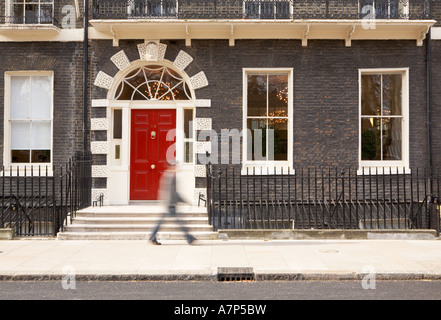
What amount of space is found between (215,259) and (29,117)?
287 inches

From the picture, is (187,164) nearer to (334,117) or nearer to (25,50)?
(334,117)

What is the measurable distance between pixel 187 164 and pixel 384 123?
5207mm

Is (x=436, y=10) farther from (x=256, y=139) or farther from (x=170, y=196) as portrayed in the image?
(x=170, y=196)

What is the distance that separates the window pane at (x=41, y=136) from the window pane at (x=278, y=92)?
5.76m

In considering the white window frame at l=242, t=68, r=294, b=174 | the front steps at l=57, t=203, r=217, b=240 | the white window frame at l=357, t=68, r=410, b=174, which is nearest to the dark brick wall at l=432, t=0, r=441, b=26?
the white window frame at l=357, t=68, r=410, b=174

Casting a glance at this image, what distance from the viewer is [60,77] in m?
13.0

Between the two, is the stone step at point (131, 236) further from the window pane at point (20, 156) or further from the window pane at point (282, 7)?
the window pane at point (282, 7)

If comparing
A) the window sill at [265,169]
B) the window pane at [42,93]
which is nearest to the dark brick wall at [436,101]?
the window sill at [265,169]

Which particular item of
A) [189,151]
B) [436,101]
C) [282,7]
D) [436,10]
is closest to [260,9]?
[282,7]

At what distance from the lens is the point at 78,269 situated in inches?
305

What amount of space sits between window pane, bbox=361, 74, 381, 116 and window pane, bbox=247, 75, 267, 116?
8.28 ft

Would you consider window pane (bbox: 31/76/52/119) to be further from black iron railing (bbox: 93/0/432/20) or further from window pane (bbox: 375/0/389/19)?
window pane (bbox: 375/0/389/19)

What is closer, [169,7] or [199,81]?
[199,81]

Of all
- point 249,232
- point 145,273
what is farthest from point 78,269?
point 249,232
